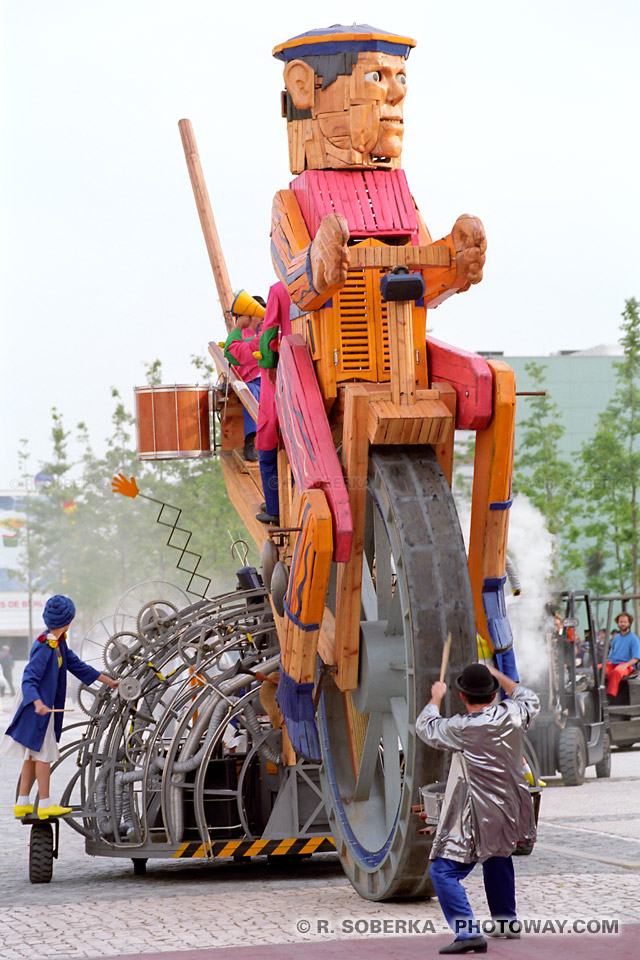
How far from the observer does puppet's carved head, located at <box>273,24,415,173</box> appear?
809 cm

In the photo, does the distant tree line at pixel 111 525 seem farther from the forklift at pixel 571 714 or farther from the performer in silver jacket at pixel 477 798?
the performer in silver jacket at pixel 477 798

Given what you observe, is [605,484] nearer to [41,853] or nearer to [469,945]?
[41,853]

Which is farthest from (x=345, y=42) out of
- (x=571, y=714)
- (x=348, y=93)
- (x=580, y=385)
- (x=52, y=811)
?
(x=580, y=385)

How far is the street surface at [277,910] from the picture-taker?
6633mm

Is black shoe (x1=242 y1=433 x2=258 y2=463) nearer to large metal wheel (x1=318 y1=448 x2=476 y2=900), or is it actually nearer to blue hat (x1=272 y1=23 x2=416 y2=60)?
large metal wheel (x1=318 y1=448 x2=476 y2=900)

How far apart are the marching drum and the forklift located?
6.91 m

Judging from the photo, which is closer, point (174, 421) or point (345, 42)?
point (345, 42)

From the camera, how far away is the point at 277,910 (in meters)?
7.78

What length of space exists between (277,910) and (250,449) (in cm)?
402

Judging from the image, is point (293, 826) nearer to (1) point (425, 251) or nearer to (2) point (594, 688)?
(1) point (425, 251)

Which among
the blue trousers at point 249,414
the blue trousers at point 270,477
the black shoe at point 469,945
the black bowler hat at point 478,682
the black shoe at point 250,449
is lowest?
the black shoe at point 469,945

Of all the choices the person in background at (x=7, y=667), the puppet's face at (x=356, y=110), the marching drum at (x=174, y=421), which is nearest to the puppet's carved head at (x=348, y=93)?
the puppet's face at (x=356, y=110)

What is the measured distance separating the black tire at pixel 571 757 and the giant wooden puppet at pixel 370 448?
8.24 m

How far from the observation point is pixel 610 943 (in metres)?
6.46
